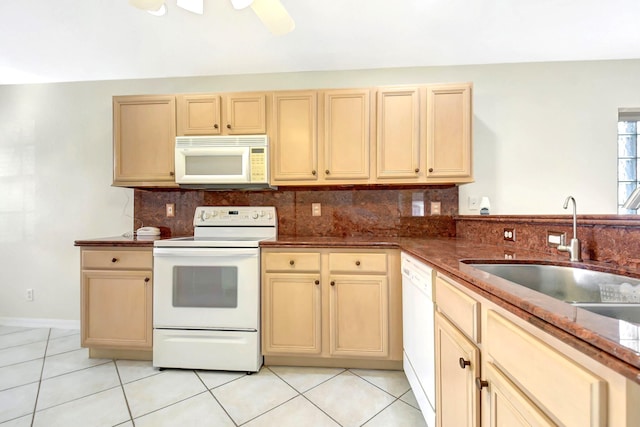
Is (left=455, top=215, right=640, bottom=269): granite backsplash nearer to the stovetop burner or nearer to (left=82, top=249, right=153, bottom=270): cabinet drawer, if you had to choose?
the stovetop burner

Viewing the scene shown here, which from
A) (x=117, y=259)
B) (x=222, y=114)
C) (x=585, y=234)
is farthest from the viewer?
(x=222, y=114)

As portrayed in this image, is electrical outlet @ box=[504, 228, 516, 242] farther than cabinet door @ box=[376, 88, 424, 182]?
No

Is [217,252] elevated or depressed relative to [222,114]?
depressed

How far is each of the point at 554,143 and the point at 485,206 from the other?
34.2 inches

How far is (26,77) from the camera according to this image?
2.57m

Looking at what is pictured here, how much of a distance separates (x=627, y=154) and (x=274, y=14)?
321 cm

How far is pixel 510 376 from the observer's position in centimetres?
67

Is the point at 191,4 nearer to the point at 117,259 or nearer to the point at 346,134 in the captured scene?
the point at 346,134

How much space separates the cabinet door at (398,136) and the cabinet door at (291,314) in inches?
41.1

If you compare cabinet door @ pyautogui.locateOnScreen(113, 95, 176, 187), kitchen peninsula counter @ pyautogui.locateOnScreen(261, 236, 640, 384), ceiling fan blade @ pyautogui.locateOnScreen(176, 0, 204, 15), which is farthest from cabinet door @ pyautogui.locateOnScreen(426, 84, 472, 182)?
cabinet door @ pyautogui.locateOnScreen(113, 95, 176, 187)

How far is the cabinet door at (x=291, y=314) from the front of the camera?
1831mm

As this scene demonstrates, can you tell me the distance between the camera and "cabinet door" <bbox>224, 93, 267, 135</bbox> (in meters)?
2.14

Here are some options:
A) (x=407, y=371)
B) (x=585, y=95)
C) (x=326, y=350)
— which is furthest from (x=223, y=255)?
(x=585, y=95)

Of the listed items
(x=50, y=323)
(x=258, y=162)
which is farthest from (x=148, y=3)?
(x=50, y=323)
